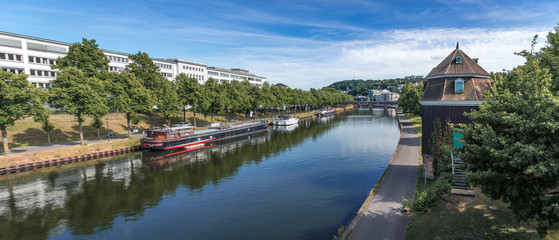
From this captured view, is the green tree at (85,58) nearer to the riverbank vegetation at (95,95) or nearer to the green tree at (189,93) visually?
the riverbank vegetation at (95,95)

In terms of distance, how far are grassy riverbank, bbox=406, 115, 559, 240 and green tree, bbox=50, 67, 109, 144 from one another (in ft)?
173

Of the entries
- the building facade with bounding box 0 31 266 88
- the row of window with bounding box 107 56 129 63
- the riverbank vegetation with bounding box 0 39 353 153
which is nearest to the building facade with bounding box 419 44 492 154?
the riverbank vegetation with bounding box 0 39 353 153

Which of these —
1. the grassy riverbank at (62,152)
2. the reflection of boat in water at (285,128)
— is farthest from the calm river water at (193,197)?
the reflection of boat in water at (285,128)

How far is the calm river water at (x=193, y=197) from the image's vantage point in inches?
815

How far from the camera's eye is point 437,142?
25.6 meters

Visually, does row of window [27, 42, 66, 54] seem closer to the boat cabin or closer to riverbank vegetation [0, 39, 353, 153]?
riverbank vegetation [0, 39, 353, 153]

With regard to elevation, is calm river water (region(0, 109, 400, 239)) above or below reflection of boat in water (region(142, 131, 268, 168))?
below

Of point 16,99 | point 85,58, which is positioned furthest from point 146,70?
point 16,99

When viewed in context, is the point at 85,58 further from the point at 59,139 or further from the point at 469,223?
the point at 469,223

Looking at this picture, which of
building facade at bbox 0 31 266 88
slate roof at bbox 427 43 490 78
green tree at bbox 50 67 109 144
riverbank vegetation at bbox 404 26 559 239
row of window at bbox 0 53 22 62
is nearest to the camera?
riverbank vegetation at bbox 404 26 559 239

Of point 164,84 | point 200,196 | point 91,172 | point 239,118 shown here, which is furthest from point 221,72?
point 200,196

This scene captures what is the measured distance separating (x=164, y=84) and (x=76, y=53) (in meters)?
20.1

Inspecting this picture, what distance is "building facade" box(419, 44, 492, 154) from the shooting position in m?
24.4

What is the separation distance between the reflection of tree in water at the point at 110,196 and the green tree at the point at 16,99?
11606 mm
